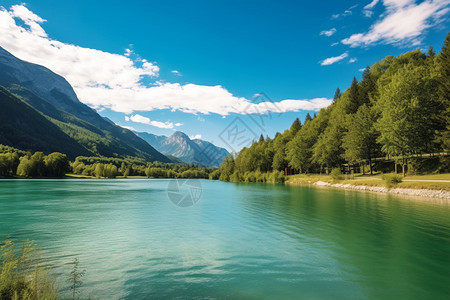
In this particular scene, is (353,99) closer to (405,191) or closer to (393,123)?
(393,123)

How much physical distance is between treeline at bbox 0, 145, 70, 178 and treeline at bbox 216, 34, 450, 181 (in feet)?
455

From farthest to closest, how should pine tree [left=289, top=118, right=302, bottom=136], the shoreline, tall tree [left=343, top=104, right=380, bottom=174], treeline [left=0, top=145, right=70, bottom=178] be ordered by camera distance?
pine tree [left=289, top=118, right=302, bottom=136], treeline [left=0, top=145, right=70, bottom=178], tall tree [left=343, top=104, right=380, bottom=174], the shoreline

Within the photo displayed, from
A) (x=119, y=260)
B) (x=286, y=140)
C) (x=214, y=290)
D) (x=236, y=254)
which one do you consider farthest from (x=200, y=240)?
(x=286, y=140)

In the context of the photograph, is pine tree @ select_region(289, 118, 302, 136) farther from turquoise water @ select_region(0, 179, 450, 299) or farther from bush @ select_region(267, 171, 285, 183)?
turquoise water @ select_region(0, 179, 450, 299)

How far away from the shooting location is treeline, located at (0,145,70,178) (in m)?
132

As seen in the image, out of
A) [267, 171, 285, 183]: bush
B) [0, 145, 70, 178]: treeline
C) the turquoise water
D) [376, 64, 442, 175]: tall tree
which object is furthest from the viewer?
[0, 145, 70, 178]: treeline

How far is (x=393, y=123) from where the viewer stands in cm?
5634

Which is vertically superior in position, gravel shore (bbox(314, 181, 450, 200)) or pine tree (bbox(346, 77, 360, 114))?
pine tree (bbox(346, 77, 360, 114))

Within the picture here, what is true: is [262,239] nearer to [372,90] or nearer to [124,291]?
[124,291]

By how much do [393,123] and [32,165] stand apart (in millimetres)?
170089

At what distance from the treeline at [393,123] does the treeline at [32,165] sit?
455 ft

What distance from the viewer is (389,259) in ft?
44.2

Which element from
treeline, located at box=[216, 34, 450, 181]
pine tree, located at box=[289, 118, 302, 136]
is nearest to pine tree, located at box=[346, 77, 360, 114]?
treeline, located at box=[216, 34, 450, 181]

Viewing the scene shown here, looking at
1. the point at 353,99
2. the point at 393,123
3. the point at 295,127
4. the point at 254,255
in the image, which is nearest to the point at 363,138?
the point at 393,123
